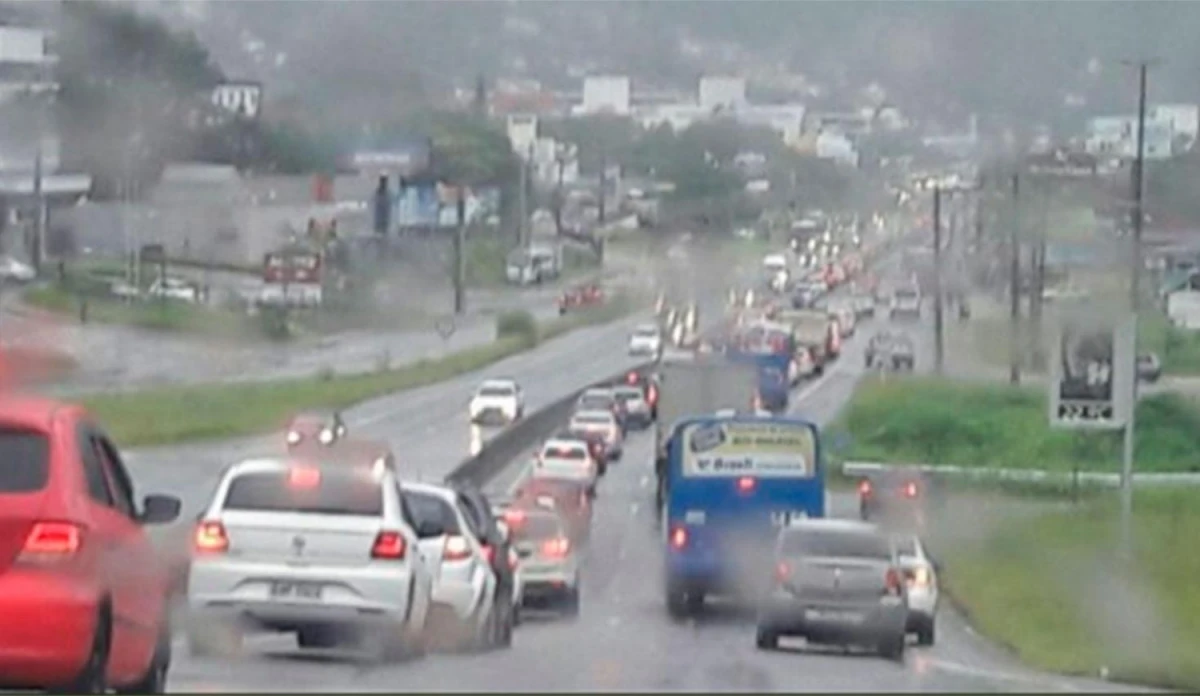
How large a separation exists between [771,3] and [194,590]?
65195mm

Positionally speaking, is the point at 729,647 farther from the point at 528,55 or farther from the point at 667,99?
→ the point at 667,99

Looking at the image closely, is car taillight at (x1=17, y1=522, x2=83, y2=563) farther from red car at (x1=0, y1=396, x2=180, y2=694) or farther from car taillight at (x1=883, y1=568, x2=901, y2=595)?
car taillight at (x1=883, y1=568, x2=901, y2=595)

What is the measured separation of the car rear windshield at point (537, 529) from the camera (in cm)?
3366

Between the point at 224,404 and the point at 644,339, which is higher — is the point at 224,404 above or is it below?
above

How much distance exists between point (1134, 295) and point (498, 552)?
96.6ft

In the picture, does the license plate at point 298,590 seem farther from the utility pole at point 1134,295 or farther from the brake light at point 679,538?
the utility pole at point 1134,295

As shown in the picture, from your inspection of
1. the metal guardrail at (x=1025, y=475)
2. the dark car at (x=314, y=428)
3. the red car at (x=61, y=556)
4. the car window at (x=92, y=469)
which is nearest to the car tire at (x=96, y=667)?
the red car at (x=61, y=556)

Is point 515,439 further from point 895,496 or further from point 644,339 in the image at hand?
point 644,339

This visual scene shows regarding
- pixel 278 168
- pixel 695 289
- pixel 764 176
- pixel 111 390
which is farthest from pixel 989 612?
pixel 764 176

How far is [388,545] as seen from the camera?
63.4ft

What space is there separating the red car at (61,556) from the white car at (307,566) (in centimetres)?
403

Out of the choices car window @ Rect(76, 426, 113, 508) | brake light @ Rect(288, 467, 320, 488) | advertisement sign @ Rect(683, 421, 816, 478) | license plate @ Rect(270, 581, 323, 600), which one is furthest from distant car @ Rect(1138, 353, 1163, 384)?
car window @ Rect(76, 426, 113, 508)

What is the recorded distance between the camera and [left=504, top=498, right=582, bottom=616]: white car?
3272 cm

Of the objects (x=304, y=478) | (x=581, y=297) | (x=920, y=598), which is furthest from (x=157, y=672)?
(x=581, y=297)
